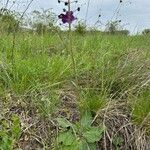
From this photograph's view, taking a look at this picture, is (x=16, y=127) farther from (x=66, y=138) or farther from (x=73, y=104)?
(x=73, y=104)

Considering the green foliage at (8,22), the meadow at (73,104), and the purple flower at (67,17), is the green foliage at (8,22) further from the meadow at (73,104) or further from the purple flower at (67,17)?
the purple flower at (67,17)

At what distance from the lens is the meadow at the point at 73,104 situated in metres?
2.35

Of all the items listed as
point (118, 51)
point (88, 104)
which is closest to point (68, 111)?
point (88, 104)

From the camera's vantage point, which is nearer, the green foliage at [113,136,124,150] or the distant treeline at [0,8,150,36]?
the green foliage at [113,136,124,150]

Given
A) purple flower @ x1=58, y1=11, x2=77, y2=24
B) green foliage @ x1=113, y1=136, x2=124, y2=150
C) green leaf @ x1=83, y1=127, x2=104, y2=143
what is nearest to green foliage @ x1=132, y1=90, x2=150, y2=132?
green foliage @ x1=113, y1=136, x2=124, y2=150

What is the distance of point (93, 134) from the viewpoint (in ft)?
7.72

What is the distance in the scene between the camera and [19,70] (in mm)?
2801

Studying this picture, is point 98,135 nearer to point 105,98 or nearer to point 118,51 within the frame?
point 105,98

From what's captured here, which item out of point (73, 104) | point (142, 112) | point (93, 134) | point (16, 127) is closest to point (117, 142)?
point (93, 134)

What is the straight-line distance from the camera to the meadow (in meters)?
2.35

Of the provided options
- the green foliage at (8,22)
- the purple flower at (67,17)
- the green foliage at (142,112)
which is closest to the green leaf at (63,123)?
the green foliage at (142,112)

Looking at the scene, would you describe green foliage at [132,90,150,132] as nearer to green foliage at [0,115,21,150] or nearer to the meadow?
the meadow

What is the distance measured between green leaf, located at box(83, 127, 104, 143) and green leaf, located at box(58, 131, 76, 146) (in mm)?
73

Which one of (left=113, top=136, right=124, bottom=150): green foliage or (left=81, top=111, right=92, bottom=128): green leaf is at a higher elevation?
(left=81, top=111, right=92, bottom=128): green leaf
